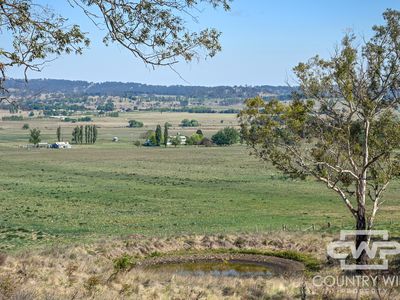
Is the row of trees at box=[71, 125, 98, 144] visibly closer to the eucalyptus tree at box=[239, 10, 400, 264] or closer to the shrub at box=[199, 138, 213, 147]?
the shrub at box=[199, 138, 213, 147]

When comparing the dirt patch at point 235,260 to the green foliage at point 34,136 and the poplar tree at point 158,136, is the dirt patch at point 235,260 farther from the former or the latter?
the poplar tree at point 158,136

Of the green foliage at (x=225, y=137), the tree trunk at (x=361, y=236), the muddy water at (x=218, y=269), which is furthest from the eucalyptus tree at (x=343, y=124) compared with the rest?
the green foliage at (x=225, y=137)

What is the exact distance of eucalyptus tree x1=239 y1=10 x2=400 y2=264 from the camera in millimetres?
21109

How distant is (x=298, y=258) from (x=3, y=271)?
13443mm

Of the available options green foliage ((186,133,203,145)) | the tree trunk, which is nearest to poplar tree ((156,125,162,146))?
green foliage ((186,133,203,145))

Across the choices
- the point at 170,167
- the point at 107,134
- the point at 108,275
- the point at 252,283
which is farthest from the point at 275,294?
the point at 107,134

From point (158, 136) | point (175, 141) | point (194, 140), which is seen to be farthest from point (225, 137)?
point (158, 136)

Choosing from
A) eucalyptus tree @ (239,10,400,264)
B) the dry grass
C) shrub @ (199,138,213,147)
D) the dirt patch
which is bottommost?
shrub @ (199,138,213,147)

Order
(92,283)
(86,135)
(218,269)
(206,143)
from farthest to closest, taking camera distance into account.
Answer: (86,135) < (206,143) < (218,269) < (92,283)

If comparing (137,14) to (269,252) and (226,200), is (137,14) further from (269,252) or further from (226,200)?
(226,200)

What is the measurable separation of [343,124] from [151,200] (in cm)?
3330

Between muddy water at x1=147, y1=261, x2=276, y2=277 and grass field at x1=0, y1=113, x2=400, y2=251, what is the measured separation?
730 cm

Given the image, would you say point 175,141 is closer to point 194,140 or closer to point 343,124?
point 194,140

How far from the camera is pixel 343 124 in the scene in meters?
22.3
